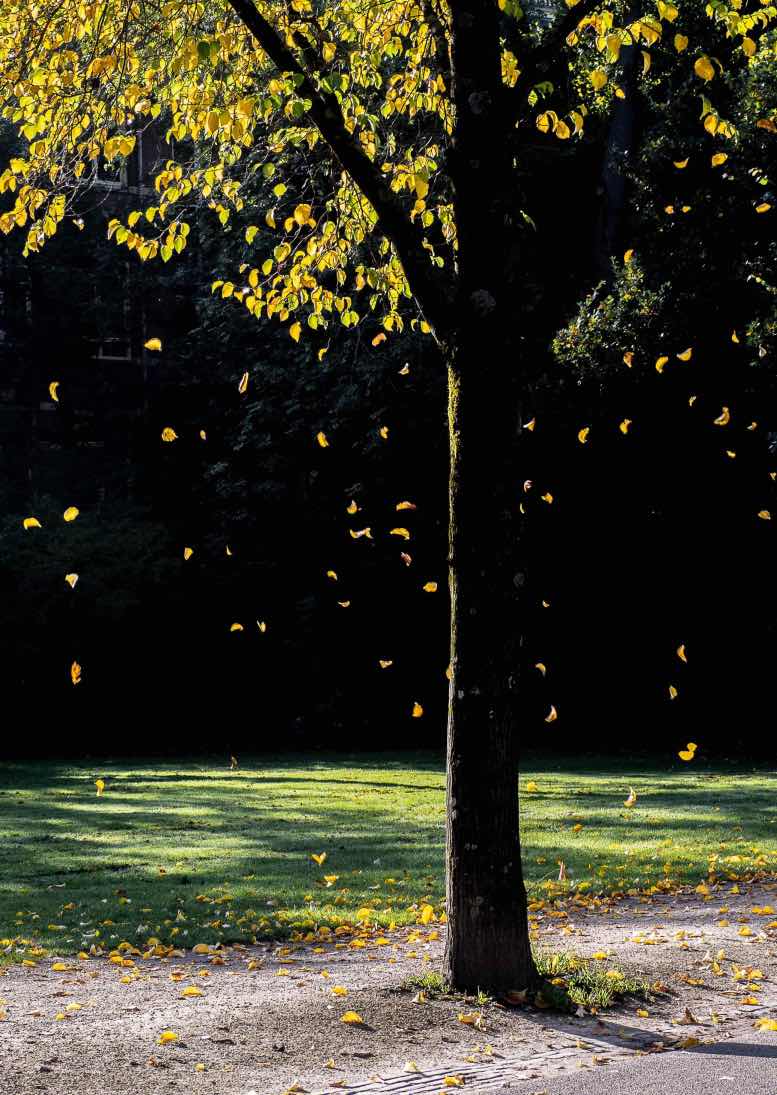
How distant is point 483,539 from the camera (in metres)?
7.08

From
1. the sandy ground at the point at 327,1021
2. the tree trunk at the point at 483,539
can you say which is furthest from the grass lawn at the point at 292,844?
the tree trunk at the point at 483,539

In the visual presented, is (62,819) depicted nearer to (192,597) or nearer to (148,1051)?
(148,1051)

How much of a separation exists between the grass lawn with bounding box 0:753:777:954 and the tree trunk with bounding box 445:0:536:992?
2498 millimetres

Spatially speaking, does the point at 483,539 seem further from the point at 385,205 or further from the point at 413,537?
the point at 413,537

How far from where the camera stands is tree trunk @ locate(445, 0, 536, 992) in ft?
22.9

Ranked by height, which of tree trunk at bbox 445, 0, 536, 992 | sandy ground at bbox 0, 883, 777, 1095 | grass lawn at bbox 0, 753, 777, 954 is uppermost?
tree trunk at bbox 445, 0, 536, 992

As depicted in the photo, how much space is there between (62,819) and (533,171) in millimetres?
17041

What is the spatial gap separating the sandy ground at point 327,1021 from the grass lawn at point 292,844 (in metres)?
1.31

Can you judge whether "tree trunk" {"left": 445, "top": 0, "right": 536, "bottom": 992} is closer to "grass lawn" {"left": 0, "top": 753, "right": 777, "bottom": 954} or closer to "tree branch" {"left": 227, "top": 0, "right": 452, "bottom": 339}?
"tree branch" {"left": 227, "top": 0, "right": 452, "bottom": 339}

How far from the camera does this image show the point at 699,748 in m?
27.3

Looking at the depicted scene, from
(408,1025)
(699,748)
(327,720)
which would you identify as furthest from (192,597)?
(408,1025)

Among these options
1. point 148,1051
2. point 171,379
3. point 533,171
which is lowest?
point 148,1051

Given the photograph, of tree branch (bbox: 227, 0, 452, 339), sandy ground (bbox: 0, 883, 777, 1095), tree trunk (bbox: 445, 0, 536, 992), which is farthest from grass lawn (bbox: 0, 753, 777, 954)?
tree branch (bbox: 227, 0, 452, 339)

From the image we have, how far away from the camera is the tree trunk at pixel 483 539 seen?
698 cm
